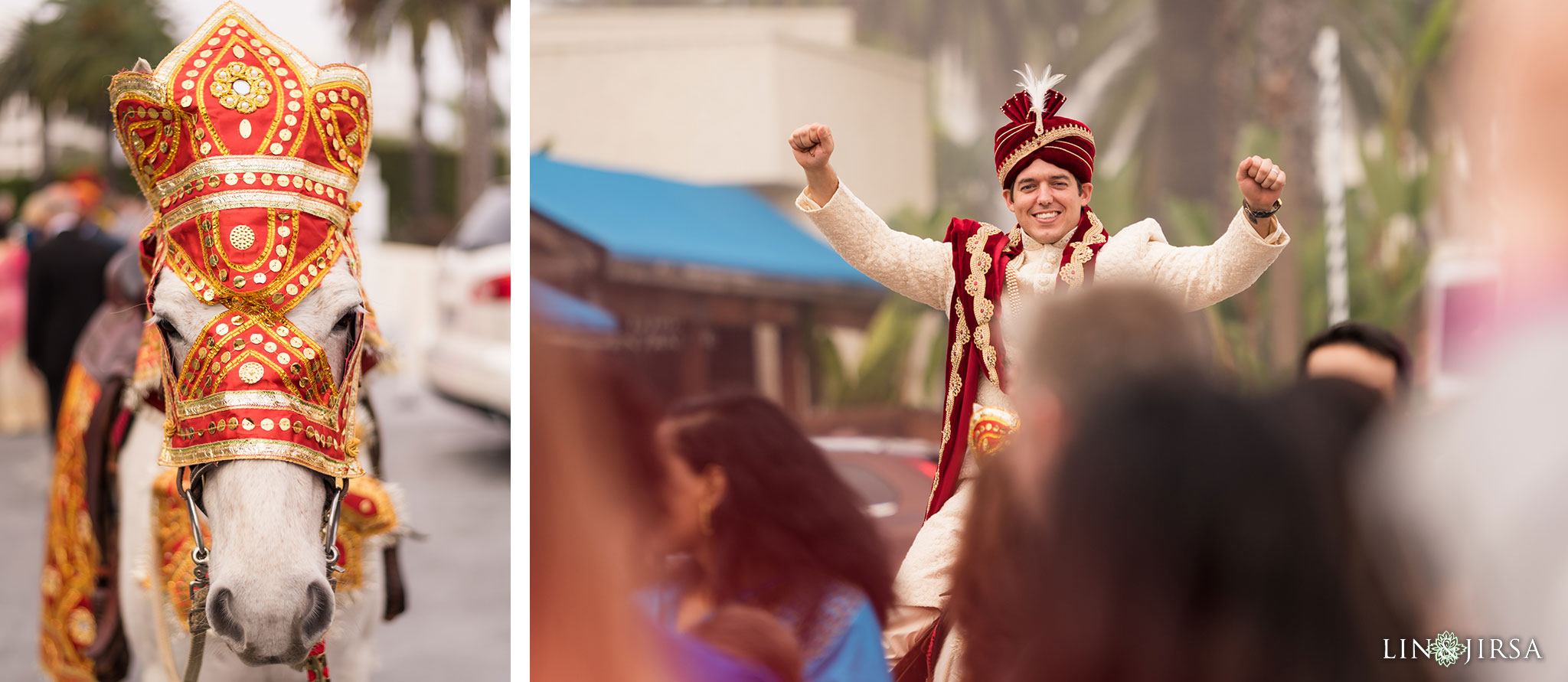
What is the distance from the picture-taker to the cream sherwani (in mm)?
2033

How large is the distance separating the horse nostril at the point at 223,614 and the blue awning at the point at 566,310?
2.09 metres

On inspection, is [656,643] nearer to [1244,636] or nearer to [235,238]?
[235,238]

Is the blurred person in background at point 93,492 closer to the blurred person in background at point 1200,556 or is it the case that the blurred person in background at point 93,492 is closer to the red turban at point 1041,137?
the red turban at point 1041,137

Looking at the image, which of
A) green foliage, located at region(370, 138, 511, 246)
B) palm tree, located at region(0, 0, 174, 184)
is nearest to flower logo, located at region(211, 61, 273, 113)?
palm tree, located at region(0, 0, 174, 184)

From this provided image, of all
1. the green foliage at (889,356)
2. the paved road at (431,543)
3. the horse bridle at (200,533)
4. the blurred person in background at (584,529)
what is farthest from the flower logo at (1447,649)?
the green foliage at (889,356)

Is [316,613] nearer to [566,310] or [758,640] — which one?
[758,640]

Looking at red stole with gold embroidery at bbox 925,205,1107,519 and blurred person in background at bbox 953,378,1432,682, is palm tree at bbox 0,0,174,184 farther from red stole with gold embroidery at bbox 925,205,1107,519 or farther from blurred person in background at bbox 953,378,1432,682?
blurred person in background at bbox 953,378,1432,682

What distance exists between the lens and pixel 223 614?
181cm

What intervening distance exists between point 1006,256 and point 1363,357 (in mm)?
861

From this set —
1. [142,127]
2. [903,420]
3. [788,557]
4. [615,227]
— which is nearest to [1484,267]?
[903,420]

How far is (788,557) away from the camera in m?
2.57

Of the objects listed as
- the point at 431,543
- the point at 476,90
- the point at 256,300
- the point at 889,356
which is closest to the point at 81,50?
the point at 476,90

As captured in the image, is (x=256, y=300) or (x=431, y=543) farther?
(x=431, y=543)

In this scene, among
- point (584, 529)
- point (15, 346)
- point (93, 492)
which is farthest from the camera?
point (15, 346)
